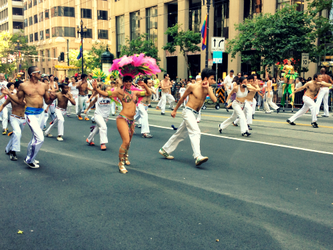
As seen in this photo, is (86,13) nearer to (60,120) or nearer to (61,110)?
(61,110)

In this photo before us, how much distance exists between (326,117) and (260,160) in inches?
362

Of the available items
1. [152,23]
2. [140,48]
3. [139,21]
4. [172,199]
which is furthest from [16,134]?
→ [139,21]

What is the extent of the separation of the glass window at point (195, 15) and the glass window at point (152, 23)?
6.03m

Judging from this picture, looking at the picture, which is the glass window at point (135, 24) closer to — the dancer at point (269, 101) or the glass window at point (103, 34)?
the dancer at point (269, 101)

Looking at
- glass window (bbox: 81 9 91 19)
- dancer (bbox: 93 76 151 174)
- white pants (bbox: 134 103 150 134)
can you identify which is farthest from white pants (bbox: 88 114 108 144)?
glass window (bbox: 81 9 91 19)

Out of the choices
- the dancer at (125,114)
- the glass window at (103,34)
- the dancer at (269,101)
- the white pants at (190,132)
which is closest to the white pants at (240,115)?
→ the white pants at (190,132)

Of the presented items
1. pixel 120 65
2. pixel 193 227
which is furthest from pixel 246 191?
pixel 120 65

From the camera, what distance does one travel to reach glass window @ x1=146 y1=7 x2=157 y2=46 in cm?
4094

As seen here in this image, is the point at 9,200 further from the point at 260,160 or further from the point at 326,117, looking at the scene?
the point at 326,117

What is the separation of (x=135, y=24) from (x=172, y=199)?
42.2 metres

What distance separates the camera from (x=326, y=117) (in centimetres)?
1570

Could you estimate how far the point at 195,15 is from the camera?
1388 inches

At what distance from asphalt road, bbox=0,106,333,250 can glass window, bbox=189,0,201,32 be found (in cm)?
2749

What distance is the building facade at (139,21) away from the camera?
30.7 metres
